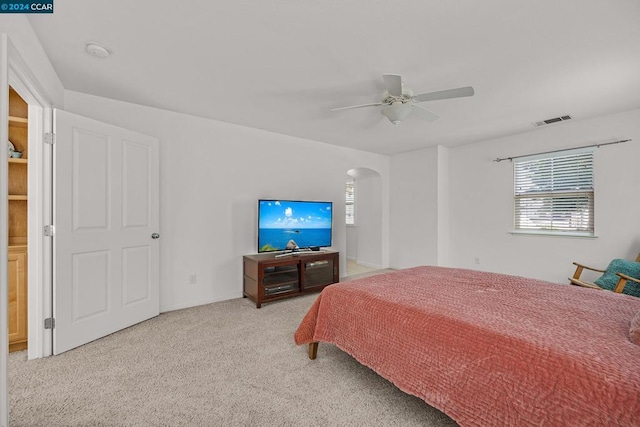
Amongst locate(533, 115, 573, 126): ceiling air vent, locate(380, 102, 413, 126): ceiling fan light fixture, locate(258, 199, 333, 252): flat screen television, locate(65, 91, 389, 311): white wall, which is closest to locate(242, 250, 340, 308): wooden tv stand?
locate(258, 199, 333, 252): flat screen television

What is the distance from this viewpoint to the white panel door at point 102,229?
91.0 inches

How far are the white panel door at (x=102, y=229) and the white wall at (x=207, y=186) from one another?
25cm

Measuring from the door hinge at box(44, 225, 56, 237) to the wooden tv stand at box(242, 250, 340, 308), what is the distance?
1861 mm

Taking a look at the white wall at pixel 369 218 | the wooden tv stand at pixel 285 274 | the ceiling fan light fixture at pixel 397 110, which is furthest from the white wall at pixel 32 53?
the white wall at pixel 369 218

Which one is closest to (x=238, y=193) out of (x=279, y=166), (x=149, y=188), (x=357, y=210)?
(x=279, y=166)

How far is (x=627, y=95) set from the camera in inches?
113

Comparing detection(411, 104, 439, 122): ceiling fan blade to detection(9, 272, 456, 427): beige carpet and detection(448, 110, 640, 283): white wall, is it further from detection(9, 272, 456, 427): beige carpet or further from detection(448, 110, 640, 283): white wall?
detection(448, 110, 640, 283): white wall

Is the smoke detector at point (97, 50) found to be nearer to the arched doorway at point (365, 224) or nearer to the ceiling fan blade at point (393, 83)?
the ceiling fan blade at point (393, 83)

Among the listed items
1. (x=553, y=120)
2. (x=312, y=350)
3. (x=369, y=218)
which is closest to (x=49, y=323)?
(x=312, y=350)

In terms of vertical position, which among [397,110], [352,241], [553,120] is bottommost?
[352,241]

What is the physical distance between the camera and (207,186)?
11.6ft

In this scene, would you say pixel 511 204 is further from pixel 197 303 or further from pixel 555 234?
pixel 197 303

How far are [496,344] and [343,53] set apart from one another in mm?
2096

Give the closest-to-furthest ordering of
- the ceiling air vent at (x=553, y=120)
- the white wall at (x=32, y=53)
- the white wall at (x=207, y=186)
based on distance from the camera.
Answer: the white wall at (x=32, y=53), the white wall at (x=207, y=186), the ceiling air vent at (x=553, y=120)
